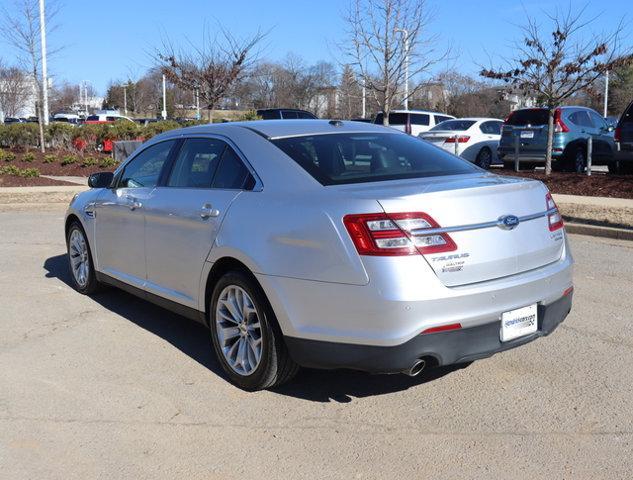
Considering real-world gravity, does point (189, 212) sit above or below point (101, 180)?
below

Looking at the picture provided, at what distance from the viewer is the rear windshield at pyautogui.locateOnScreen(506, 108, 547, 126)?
16.9m

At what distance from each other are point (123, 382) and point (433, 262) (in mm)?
2238

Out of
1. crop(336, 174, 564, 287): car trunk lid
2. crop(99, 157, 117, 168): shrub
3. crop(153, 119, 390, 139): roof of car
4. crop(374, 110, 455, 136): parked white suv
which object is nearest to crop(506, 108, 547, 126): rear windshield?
crop(374, 110, 455, 136): parked white suv

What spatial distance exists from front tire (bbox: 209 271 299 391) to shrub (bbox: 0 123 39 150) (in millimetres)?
22460

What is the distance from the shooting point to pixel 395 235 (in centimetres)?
352

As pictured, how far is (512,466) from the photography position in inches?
132

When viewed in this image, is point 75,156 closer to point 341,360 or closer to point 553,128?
point 553,128

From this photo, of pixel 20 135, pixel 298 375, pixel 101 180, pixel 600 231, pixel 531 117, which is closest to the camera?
pixel 298 375

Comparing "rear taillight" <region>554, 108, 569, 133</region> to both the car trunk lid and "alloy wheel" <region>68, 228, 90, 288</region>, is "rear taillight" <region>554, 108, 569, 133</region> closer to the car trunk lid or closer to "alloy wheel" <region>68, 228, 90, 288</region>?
"alloy wheel" <region>68, 228, 90, 288</region>

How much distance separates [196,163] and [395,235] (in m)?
2.03

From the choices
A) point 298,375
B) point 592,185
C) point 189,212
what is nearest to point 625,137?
point 592,185

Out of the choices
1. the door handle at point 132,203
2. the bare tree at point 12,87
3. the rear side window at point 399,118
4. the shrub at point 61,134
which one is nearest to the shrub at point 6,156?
the shrub at point 61,134

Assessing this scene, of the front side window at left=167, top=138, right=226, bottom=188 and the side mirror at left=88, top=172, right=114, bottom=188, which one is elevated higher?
the front side window at left=167, top=138, right=226, bottom=188

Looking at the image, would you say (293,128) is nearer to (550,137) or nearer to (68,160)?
(550,137)
